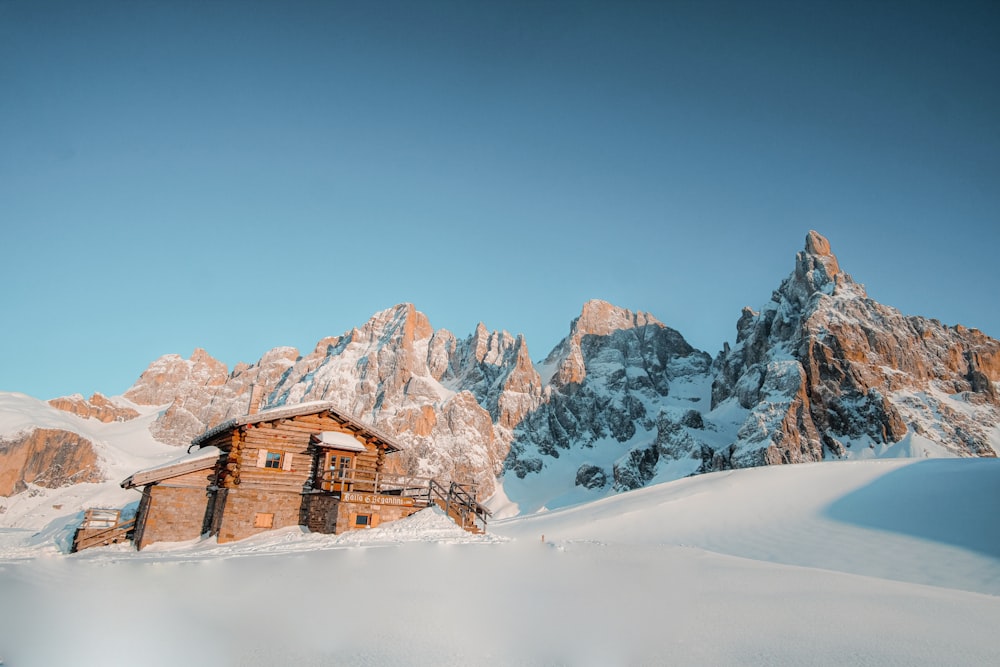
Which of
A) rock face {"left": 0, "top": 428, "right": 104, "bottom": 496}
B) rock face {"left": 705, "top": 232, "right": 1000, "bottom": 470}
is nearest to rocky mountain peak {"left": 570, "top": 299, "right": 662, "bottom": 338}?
rock face {"left": 705, "top": 232, "right": 1000, "bottom": 470}

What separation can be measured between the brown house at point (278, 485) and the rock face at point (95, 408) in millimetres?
140596

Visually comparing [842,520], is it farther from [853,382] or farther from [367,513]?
[853,382]

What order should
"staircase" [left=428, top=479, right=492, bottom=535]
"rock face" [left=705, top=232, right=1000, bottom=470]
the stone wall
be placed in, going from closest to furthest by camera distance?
the stone wall, "staircase" [left=428, top=479, right=492, bottom=535], "rock face" [left=705, top=232, right=1000, bottom=470]

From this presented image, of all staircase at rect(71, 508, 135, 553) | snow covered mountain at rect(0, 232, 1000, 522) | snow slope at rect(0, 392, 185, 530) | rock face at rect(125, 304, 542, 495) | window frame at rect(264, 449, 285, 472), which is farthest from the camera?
rock face at rect(125, 304, 542, 495)

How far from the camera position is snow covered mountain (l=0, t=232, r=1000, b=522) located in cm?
9662

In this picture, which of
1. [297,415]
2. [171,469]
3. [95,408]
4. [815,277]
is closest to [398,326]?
[95,408]

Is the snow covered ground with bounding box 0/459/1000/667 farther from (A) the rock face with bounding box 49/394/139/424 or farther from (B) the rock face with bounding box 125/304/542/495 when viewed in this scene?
(A) the rock face with bounding box 49/394/139/424

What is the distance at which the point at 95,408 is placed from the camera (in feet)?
459

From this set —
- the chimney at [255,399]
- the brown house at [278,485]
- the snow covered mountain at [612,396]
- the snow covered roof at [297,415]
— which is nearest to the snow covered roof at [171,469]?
the brown house at [278,485]

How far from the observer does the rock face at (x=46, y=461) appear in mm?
89312

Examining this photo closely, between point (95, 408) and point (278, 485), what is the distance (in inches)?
5775

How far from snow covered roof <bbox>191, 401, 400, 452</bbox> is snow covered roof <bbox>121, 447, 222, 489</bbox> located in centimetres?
122

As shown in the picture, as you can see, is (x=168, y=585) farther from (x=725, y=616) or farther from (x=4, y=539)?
(x=4, y=539)

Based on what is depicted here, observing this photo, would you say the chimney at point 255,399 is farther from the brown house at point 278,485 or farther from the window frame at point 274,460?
the window frame at point 274,460
